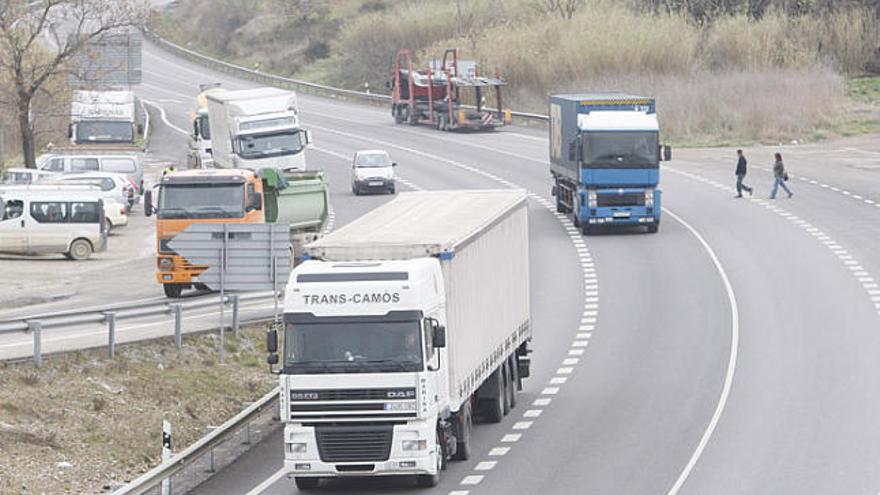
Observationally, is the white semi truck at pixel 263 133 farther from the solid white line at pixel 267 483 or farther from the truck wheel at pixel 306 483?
the truck wheel at pixel 306 483

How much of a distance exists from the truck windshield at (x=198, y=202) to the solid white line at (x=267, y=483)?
15.3m

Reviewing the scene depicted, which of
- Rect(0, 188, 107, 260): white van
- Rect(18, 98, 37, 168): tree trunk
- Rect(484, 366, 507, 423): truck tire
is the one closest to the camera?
Rect(484, 366, 507, 423): truck tire

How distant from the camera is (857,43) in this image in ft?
294

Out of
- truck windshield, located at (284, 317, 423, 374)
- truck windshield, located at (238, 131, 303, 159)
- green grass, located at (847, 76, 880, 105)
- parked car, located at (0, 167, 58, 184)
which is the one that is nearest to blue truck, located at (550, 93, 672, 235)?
truck windshield, located at (238, 131, 303, 159)

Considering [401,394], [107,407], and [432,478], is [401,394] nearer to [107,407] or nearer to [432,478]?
[432,478]

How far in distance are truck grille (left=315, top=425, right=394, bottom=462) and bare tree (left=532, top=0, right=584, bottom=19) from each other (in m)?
79.0

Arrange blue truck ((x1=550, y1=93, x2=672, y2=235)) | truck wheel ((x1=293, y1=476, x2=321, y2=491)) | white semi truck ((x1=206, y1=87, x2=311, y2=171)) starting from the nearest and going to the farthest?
truck wheel ((x1=293, y1=476, x2=321, y2=491)) → blue truck ((x1=550, y1=93, x2=672, y2=235)) → white semi truck ((x1=206, y1=87, x2=311, y2=171))

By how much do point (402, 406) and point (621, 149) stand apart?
2746 centimetres

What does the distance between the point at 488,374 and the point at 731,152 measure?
4548 centimetres

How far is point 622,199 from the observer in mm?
48969

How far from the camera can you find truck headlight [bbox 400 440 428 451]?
22.0m

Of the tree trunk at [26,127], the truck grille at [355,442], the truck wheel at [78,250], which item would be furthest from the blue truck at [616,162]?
the truck grille at [355,442]

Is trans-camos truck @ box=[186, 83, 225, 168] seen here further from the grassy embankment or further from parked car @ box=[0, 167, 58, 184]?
the grassy embankment

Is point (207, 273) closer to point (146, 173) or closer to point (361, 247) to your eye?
point (361, 247)
